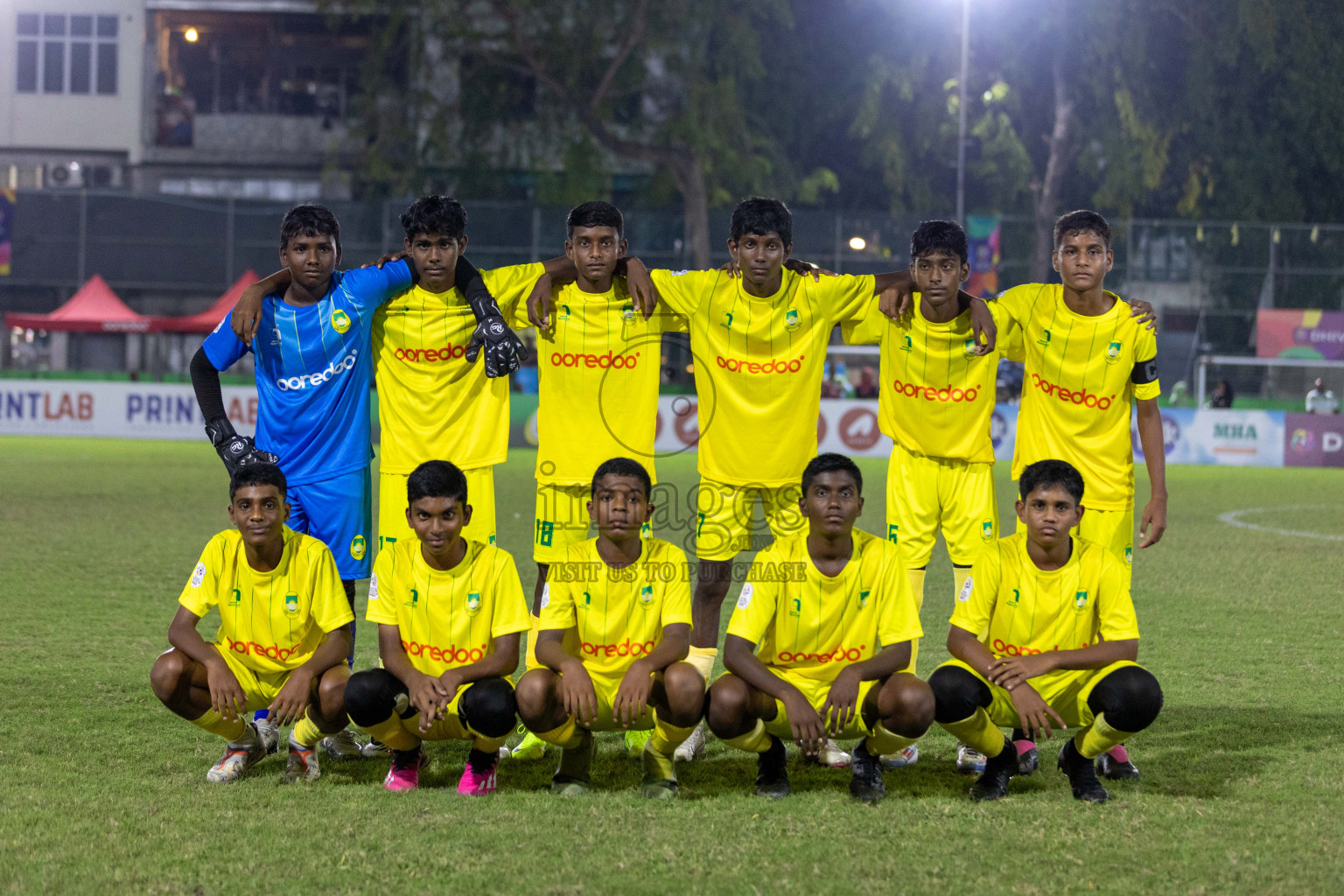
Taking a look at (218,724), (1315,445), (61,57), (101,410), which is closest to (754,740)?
(218,724)

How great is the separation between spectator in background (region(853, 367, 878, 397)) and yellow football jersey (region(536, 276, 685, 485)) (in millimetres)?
19575

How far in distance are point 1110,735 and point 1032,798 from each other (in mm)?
316

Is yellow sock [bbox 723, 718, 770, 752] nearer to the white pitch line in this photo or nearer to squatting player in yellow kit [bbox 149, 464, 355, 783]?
squatting player in yellow kit [bbox 149, 464, 355, 783]

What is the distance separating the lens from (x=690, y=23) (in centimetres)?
2798

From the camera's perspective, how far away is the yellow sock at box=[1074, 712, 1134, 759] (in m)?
4.12

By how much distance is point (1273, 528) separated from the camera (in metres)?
12.3

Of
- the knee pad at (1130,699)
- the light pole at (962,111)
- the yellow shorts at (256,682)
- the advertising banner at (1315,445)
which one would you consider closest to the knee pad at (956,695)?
the knee pad at (1130,699)

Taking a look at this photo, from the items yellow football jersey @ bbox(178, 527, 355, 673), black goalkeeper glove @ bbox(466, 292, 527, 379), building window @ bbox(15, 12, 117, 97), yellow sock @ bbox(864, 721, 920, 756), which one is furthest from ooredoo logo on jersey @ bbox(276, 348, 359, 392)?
building window @ bbox(15, 12, 117, 97)

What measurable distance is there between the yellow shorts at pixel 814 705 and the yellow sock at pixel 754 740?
3cm

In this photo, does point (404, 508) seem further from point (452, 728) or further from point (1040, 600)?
point (1040, 600)

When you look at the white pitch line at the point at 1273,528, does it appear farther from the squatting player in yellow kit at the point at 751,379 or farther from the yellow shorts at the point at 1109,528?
the squatting player in yellow kit at the point at 751,379

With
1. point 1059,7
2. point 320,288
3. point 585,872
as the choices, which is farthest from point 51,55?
point 585,872

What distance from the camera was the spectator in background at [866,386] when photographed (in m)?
24.7

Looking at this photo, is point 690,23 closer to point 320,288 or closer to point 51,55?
point 51,55
